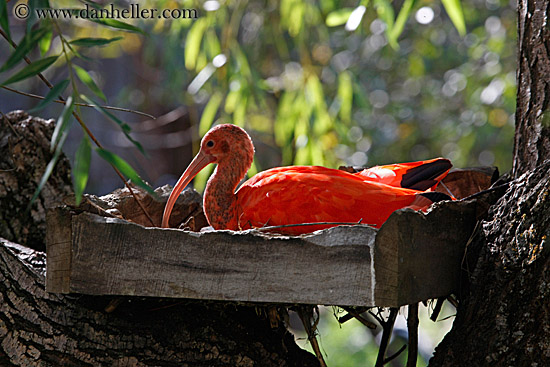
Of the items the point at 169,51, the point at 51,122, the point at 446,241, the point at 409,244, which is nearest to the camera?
A: the point at 409,244

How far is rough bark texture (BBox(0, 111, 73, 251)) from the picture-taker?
1.84 meters

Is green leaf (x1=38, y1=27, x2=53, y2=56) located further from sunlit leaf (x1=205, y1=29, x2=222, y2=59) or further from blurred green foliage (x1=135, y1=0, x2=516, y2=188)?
sunlit leaf (x1=205, y1=29, x2=222, y2=59)

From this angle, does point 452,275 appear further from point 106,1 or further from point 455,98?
point 455,98

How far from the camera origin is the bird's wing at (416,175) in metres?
1.70

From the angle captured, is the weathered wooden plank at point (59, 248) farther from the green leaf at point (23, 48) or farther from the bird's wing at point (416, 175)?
the bird's wing at point (416, 175)

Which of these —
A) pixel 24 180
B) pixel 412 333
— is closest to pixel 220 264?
pixel 412 333

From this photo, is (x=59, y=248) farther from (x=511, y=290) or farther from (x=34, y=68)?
(x=511, y=290)

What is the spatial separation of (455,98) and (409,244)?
4.68m

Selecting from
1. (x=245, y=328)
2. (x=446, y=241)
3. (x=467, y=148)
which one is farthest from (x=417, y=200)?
(x=467, y=148)

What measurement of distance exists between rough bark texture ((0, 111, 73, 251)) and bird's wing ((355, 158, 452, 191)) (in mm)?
885

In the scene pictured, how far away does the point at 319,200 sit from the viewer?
1518mm

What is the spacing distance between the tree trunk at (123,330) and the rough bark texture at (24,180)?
331 millimetres

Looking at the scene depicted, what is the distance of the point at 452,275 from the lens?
1.37m

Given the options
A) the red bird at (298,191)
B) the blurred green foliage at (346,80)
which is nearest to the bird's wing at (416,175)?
the red bird at (298,191)
